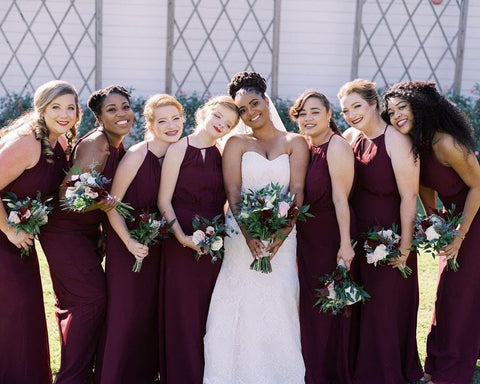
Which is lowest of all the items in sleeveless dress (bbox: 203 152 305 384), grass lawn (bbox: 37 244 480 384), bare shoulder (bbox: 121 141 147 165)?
grass lawn (bbox: 37 244 480 384)

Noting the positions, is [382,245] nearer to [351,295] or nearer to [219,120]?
[351,295]

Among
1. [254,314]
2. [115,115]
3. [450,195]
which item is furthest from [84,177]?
[450,195]

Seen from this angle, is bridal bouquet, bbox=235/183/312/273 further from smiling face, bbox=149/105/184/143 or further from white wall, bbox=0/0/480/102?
white wall, bbox=0/0/480/102

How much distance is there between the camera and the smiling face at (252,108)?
205 inches

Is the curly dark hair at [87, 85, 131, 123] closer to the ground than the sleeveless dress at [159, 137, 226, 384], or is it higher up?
higher up

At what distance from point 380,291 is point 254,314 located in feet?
3.19

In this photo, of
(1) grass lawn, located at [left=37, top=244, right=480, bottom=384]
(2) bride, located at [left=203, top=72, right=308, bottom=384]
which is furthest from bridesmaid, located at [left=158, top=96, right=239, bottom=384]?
(1) grass lawn, located at [left=37, top=244, right=480, bottom=384]

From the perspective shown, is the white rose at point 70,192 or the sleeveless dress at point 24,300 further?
the sleeveless dress at point 24,300

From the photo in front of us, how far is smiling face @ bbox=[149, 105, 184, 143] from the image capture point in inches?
199

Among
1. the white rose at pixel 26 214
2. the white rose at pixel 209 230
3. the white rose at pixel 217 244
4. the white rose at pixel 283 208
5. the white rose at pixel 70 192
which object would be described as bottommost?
the white rose at pixel 217 244

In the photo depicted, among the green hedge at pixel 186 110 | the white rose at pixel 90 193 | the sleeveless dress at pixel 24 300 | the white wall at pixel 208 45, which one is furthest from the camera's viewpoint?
the white wall at pixel 208 45

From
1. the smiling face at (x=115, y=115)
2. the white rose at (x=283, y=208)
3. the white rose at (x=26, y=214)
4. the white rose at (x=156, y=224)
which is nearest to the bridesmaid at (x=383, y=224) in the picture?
the white rose at (x=283, y=208)

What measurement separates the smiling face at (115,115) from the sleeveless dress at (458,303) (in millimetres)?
2275

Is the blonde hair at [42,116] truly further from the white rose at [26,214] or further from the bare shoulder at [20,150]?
the white rose at [26,214]
